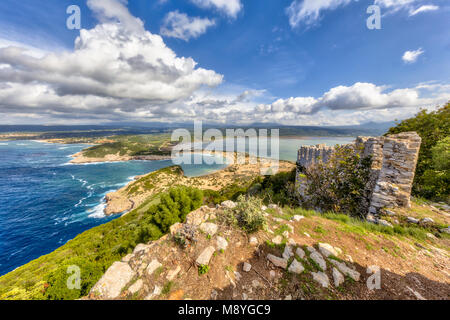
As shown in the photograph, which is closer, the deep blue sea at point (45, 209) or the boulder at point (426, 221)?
the boulder at point (426, 221)

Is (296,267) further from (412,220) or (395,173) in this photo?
(395,173)

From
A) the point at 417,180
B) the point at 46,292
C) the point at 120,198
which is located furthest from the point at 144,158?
the point at 417,180

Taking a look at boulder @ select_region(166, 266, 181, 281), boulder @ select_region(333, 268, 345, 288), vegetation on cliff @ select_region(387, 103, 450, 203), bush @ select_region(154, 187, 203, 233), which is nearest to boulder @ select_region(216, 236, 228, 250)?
boulder @ select_region(166, 266, 181, 281)

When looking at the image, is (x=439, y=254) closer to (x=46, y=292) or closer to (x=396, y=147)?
(x=396, y=147)

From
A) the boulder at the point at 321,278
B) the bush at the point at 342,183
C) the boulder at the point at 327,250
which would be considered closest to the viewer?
the boulder at the point at 321,278

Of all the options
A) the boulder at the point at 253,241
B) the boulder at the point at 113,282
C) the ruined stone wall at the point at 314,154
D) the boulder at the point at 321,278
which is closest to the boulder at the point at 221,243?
the boulder at the point at 253,241

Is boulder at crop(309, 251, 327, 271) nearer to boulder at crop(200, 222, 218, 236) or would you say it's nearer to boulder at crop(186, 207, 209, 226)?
boulder at crop(200, 222, 218, 236)

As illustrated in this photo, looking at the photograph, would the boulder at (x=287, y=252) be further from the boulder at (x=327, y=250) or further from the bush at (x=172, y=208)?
the bush at (x=172, y=208)
